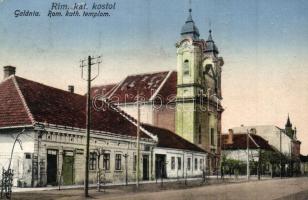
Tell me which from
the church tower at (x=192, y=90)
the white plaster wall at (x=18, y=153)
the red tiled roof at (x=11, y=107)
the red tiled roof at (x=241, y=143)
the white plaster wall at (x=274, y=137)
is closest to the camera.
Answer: the white plaster wall at (x=18, y=153)

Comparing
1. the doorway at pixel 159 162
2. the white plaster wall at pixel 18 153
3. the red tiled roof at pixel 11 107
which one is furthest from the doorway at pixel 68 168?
the doorway at pixel 159 162

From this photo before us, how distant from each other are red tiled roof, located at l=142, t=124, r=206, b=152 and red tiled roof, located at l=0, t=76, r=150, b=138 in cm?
701

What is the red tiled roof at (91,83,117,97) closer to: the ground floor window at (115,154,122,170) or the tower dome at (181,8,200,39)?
the tower dome at (181,8,200,39)

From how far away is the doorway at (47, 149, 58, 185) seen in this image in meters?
24.7

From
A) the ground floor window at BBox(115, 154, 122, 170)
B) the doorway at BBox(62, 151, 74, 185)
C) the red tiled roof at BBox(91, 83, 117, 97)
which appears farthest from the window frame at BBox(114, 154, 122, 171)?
the red tiled roof at BBox(91, 83, 117, 97)

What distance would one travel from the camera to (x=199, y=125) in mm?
49562

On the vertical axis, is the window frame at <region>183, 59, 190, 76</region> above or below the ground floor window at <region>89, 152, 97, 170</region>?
above

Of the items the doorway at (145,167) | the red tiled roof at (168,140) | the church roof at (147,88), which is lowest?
the doorway at (145,167)

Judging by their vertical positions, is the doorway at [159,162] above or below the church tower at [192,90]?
below

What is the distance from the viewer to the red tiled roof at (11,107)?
23.9 metres

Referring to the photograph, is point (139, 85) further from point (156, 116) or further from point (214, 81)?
point (214, 81)

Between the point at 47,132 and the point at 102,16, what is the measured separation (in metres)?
8.57

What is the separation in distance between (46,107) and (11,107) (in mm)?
1946

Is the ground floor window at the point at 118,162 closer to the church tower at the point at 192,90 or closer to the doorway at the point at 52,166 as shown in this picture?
the doorway at the point at 52,166
